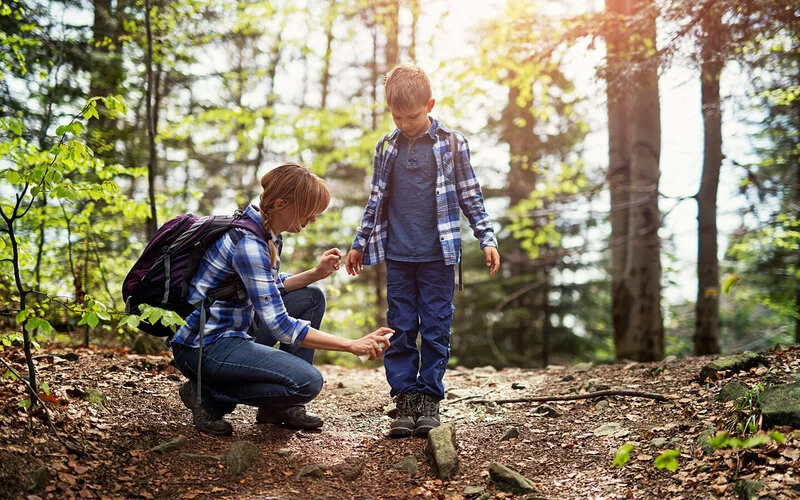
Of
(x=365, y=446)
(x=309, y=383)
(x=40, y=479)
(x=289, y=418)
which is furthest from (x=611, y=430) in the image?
(x=40, y=479)

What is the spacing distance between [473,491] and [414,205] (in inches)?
67.9

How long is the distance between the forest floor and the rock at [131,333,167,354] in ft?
2.74

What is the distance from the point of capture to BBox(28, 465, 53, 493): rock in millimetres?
2330

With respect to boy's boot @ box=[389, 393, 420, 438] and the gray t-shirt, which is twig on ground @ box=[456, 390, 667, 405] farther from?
the gray t-shirt

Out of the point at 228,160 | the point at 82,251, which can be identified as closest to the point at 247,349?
the point at 82,251

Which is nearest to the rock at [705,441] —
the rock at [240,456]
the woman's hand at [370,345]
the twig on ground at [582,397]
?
the twig on ground at [582,397]

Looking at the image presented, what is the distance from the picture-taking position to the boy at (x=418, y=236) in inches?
136

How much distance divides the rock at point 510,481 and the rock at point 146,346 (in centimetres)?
369

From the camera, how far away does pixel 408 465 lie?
2.93 meters

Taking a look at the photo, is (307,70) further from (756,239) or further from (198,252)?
(198,252)

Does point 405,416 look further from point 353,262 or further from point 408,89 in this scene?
point 408,89

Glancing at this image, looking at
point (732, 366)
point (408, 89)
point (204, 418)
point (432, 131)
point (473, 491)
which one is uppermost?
point (408, 89)

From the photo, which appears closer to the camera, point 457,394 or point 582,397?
point 582,397

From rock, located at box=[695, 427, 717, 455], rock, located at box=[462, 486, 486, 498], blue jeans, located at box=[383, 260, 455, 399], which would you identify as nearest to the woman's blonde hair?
blue jeans, located at box=[383, 260, 455, 399]
